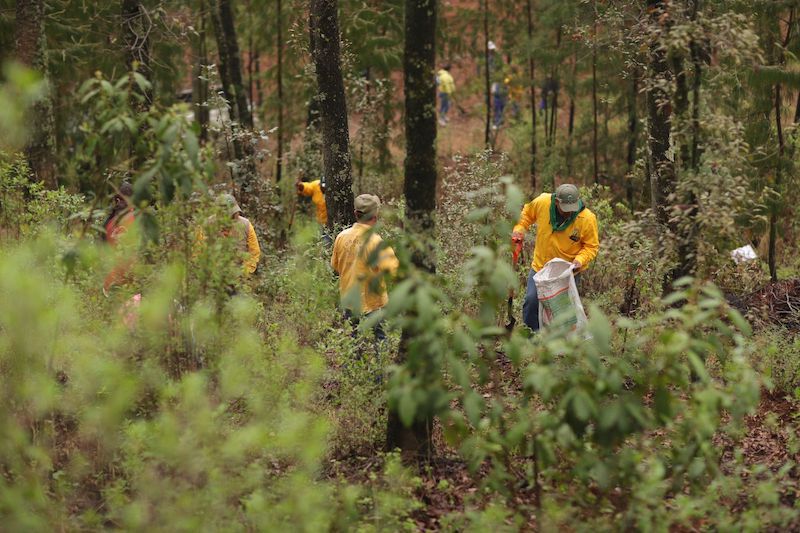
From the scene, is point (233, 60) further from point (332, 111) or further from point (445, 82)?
point (445, 82)

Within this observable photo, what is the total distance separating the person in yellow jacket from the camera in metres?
8.48

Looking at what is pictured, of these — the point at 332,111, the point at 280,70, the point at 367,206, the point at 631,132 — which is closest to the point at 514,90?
the point at 631,132

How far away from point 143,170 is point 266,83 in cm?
1531

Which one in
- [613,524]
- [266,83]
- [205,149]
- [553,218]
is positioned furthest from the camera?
[266,83]

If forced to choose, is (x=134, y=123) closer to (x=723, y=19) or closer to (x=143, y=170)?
(x=143, y=170)

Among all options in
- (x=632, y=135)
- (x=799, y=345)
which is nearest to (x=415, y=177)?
(x=799, y=345)

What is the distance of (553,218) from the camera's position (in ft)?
28.4

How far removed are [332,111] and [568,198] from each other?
115 inches

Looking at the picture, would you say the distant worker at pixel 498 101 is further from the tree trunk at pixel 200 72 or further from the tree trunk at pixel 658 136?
the tree trunk at pixel 658 136

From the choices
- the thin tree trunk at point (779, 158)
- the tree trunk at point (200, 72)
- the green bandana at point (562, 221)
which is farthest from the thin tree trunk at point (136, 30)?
the thin tree trunk at point (779, 158)

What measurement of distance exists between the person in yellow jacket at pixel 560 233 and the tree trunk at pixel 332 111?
2.15 m

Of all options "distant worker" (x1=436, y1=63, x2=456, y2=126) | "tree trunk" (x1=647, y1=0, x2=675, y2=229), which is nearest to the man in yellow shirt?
"tree trunk" (x1=647, y1=0, x2=675, y2=229)

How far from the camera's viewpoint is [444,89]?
83.6ft

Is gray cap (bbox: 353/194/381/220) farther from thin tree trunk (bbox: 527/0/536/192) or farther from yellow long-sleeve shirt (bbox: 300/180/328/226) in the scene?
thin tree trunk (bbox: 527/0/536/192)
